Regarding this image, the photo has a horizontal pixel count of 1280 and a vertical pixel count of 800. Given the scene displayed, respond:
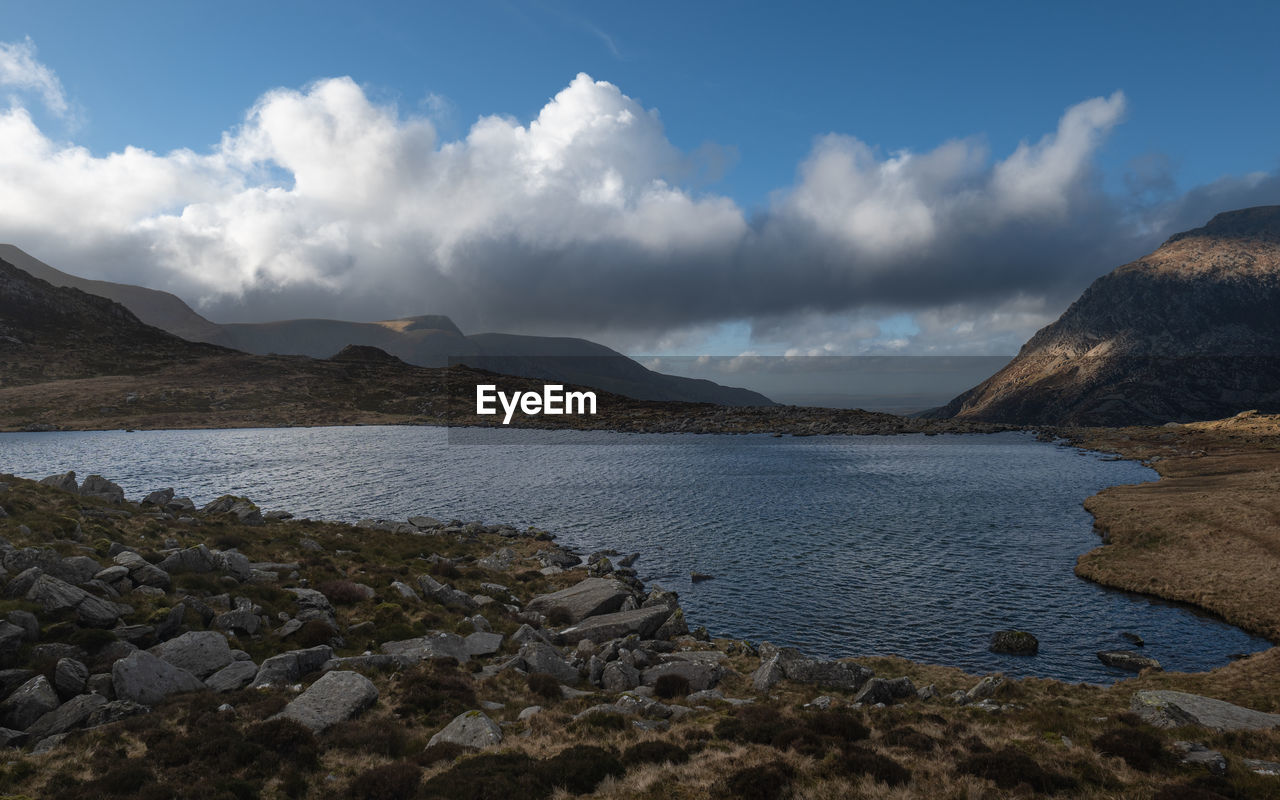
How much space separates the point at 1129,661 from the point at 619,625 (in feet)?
96.2

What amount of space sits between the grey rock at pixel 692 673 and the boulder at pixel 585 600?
24.9 feet

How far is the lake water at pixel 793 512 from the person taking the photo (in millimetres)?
39156

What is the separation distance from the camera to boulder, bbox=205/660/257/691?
24.2m

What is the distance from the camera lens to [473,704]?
83.1 feet

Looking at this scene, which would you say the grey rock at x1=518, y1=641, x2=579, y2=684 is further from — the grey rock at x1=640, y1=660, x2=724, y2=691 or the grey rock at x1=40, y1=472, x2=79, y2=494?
the grey rock at x1=40, y1=472, x2=79, y2=494

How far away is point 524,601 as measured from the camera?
43688mm

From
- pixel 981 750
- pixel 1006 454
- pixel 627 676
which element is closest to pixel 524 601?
pixel 627 676

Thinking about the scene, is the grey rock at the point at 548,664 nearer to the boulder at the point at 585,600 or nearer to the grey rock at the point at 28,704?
the boulder at the point at 585,600

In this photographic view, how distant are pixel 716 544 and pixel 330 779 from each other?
153 feet

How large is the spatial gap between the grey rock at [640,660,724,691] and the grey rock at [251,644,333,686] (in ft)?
50.4

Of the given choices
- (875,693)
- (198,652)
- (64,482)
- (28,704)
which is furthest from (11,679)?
(64,482)

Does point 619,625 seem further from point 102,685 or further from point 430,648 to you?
point 102,685

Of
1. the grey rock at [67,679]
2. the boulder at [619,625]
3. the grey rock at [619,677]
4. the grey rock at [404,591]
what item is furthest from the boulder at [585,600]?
the grey rock at [67,679]

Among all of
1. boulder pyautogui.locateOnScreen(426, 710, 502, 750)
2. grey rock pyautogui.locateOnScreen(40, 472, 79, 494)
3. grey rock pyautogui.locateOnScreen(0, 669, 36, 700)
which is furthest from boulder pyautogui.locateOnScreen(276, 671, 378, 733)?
grey rock pyautogui.locateOnScreen(40, 472, 79, 494)
